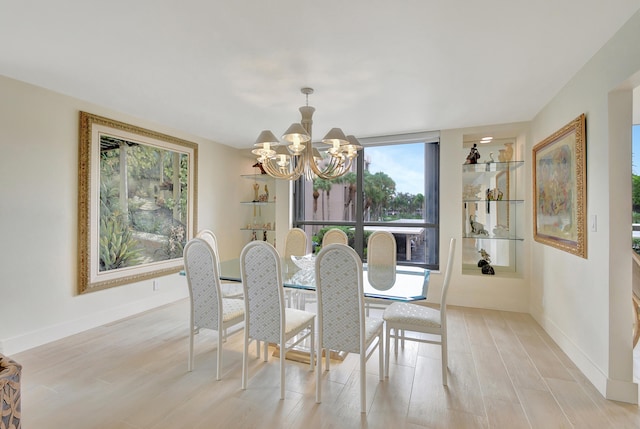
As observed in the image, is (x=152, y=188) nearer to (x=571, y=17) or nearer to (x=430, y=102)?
(x=430, y=102)

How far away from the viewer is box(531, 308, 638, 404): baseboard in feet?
6.47

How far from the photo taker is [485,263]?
13.0ft

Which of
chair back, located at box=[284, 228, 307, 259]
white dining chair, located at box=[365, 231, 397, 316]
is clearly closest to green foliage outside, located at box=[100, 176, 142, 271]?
chair back, located at box=[284, 228, 307, 259]

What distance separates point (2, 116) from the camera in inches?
101

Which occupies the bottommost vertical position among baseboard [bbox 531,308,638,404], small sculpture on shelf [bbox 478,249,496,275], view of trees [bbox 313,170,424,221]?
baseboard [bbox 531,308,638,404]

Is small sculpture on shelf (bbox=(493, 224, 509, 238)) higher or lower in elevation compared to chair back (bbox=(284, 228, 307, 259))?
higher

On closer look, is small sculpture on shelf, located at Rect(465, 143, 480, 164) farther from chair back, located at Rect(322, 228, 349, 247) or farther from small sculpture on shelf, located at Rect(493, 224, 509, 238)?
chair back, located at Rect(322, 228, 349, 247)

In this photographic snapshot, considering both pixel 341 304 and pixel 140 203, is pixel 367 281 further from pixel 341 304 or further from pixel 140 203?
pixel 140 203

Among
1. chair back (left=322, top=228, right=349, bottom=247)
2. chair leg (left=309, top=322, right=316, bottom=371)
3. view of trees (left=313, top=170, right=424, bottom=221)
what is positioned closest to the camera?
chair leg (left=309, top=322, right=316, bottom=371)

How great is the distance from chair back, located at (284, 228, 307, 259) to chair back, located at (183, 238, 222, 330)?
161cm

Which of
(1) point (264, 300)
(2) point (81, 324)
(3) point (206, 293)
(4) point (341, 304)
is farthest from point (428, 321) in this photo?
(2) point (81, 324)

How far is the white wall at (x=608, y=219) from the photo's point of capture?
1.96 m

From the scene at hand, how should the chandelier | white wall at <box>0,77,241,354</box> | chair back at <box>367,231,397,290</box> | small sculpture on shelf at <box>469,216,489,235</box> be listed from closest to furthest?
the chandelier → white wall at <box>0,77,241,354</box> → chair back at <box>367,231,397,290</box> → small sculpture on shelf at <box>469,216,489,235</box>

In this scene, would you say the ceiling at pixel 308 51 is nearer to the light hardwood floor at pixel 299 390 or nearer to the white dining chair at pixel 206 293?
the white dining chair at pixel 206 293
